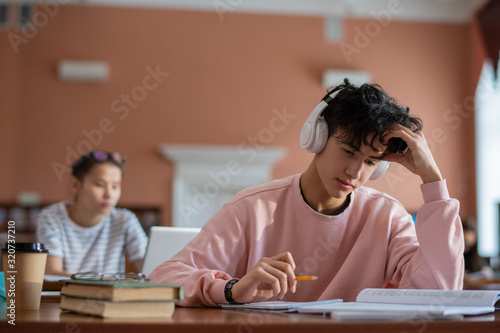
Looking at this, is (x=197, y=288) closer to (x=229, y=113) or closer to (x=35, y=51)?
(x=229, y=113)

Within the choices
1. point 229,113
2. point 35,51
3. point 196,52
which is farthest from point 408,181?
point 35,51

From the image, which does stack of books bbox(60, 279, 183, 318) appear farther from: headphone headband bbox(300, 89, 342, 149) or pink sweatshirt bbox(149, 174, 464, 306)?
headphone headband bbox(300, 89, 342, 149)

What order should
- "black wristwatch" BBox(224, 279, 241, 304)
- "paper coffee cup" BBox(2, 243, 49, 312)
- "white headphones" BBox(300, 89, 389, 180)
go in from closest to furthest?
"paper coffee cup" BBox(2, 243, 49, 312) → "black wristwatch" BBox(224, 279, 241, 304) → "white headphones" BBox(300, 89, 389, 180)

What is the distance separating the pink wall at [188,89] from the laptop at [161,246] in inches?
178

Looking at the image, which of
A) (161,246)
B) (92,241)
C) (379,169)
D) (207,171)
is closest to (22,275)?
(161,246)

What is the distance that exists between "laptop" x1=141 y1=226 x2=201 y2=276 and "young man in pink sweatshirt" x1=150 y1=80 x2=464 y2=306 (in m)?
0.35

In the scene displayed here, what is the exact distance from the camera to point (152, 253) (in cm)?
177

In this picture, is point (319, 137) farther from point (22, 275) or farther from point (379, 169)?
point (22, 275)

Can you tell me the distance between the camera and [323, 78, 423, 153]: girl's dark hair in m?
1.38

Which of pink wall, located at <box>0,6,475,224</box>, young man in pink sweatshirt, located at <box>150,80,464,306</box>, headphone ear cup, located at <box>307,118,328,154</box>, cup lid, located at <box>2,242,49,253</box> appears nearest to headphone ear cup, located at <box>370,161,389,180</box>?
young man in pink sweatshirt, located at <box>150,80,464,306</box>

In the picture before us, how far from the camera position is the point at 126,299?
35.0 inches

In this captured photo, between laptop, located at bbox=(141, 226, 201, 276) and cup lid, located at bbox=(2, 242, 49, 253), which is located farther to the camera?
laptop, located at bbox=(141, 226, 201, 276)

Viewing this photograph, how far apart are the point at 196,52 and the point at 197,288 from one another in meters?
5.51

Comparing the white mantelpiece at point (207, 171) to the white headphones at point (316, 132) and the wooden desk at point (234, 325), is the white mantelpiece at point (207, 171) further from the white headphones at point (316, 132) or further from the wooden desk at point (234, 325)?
Result: the wooden desk at point (234, 325)
